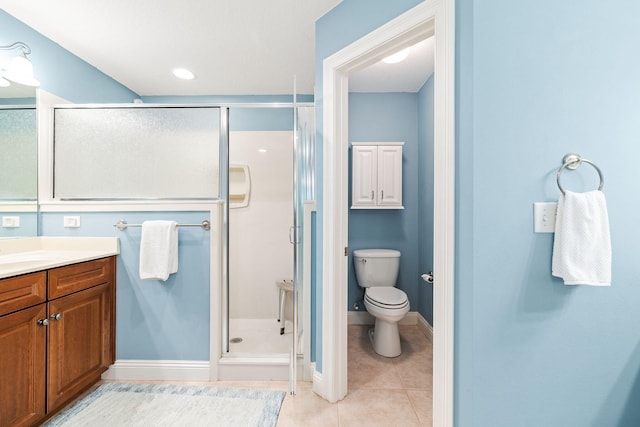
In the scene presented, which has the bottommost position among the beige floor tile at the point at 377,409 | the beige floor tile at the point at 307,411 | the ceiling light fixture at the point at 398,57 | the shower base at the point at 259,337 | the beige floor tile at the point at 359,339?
the beige floor tile at the point at 359,339

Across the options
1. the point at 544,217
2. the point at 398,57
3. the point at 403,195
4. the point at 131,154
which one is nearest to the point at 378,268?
the point at 403,195

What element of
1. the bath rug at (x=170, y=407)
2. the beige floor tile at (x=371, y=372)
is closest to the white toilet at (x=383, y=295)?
the beige floor tile at (x=371, y=372)

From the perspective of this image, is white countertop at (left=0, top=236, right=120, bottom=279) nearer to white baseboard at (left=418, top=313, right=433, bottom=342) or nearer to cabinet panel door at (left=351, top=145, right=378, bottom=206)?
cabinet panel door at (left=351, top=145, right=378, bottom=206)

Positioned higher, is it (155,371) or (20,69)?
(20,69)

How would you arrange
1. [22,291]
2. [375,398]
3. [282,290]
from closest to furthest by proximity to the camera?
[22,291]
[375,398]
[282,290]

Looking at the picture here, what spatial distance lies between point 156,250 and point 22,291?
64 centimetres

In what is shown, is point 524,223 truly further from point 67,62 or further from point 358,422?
point 67,62

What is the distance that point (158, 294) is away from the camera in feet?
6.40

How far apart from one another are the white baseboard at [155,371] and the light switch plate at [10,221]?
3.74 ft

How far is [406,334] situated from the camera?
8.88ft

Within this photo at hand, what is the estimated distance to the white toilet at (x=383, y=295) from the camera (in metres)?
2.17

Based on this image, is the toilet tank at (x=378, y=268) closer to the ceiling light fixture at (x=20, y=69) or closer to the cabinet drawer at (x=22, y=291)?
the cabinet drawer at (x=22, y=291)

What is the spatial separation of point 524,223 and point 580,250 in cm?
19

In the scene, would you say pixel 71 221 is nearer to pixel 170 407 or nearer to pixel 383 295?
pixel 170 407
